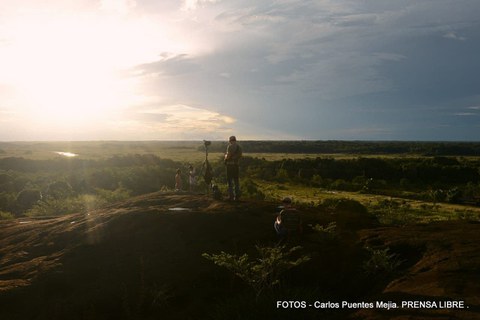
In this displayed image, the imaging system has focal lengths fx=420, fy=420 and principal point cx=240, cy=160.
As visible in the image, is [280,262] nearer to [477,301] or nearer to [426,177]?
[477,301]

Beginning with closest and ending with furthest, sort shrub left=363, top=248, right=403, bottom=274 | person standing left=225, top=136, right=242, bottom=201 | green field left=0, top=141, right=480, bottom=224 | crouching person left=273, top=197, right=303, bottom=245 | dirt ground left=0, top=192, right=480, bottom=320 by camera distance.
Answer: dirt ground left=0, top=192, right=480, bottom=320 < shrub left=363, top=248, right=403, bottom=274 < crouching person left=273, top=197, right=303, bottom=245 < person standing left=225, top=136, right=242, bottom=201 < green field left=0, top=141, right=480, bottom=224

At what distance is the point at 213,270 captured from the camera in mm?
10539

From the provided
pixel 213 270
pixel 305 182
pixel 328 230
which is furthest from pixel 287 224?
pixel 305 182

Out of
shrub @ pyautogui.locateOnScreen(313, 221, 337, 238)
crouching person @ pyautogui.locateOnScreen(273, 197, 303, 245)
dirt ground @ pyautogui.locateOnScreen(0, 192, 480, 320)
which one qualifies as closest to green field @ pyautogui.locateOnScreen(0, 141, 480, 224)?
shrub @ pyautogui.locateOnScreen(313, 221, 337, 238)

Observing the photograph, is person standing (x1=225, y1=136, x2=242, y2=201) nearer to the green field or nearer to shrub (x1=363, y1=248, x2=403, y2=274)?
shrub (x1=363, y1=248, x2=403, y2=274)

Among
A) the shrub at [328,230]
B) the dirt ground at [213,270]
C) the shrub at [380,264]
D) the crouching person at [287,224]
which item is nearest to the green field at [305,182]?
the shrub at [328,230]

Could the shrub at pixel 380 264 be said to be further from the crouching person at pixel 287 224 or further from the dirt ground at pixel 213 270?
the crouching person at pixel 287 224

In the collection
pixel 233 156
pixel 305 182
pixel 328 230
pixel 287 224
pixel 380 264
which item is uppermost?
pixel 233 156

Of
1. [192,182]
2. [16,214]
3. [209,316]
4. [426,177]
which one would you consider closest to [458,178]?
[426,177]

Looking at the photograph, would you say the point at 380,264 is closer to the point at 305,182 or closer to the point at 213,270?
the point at 213,270

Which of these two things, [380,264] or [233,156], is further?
[233,156]

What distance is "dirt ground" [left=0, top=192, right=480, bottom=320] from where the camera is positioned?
8328 millimetres

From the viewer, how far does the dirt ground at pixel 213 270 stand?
8.33 m

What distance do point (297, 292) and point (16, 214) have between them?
27351mm
